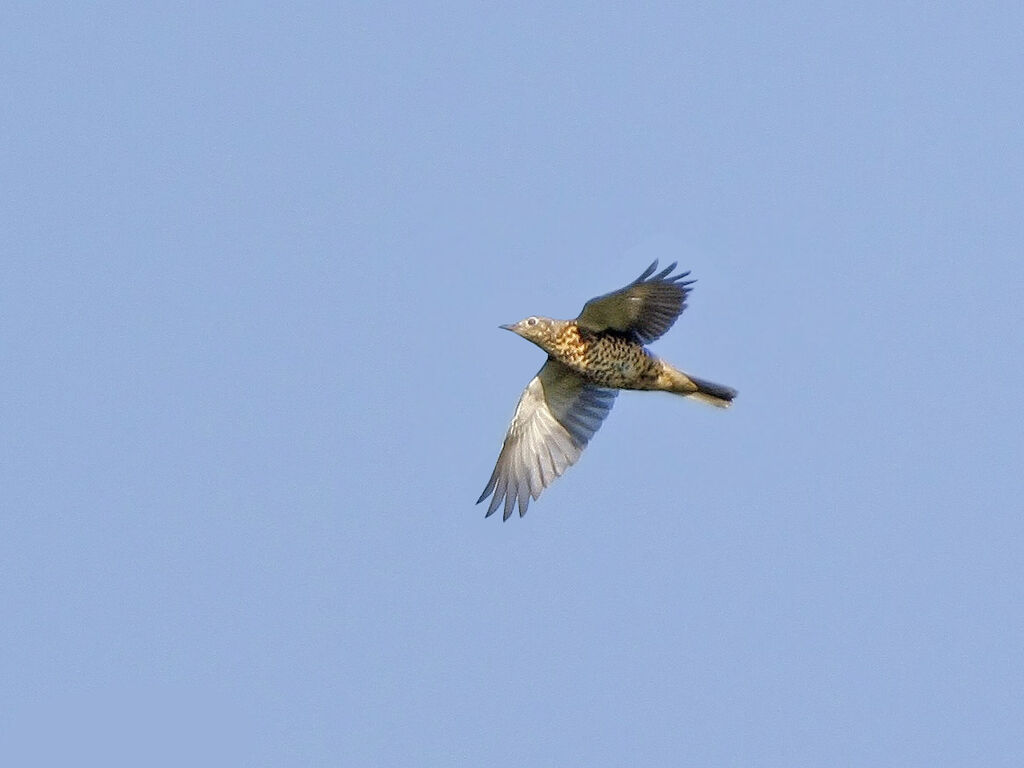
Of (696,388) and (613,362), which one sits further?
(696,388)

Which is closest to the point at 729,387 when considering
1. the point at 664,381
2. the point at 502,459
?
the point at 664,381

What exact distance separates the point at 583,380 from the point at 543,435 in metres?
0.86

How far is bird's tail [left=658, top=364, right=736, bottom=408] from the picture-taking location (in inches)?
821

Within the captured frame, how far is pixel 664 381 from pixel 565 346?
3.84ft

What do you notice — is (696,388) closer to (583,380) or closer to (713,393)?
(713,393)

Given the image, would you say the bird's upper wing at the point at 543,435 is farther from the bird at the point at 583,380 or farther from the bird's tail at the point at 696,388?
the bird's tail at the point at 696,388

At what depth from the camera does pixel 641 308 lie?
20000 millimetres

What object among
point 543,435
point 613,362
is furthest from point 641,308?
point 543,435

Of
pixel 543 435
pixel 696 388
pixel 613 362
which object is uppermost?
pixel 696 388

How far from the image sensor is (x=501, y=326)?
20.3 metres

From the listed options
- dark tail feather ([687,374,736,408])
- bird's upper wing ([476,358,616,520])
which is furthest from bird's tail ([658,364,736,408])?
bird's upper wing ([476,358,616,520])

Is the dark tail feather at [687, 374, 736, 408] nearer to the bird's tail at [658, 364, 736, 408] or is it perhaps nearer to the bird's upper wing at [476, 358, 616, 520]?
the bird's tail at [658, 364, 736, 408]

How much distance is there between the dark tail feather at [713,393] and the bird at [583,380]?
0.01m

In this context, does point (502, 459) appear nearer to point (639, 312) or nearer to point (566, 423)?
point (566, 423)
